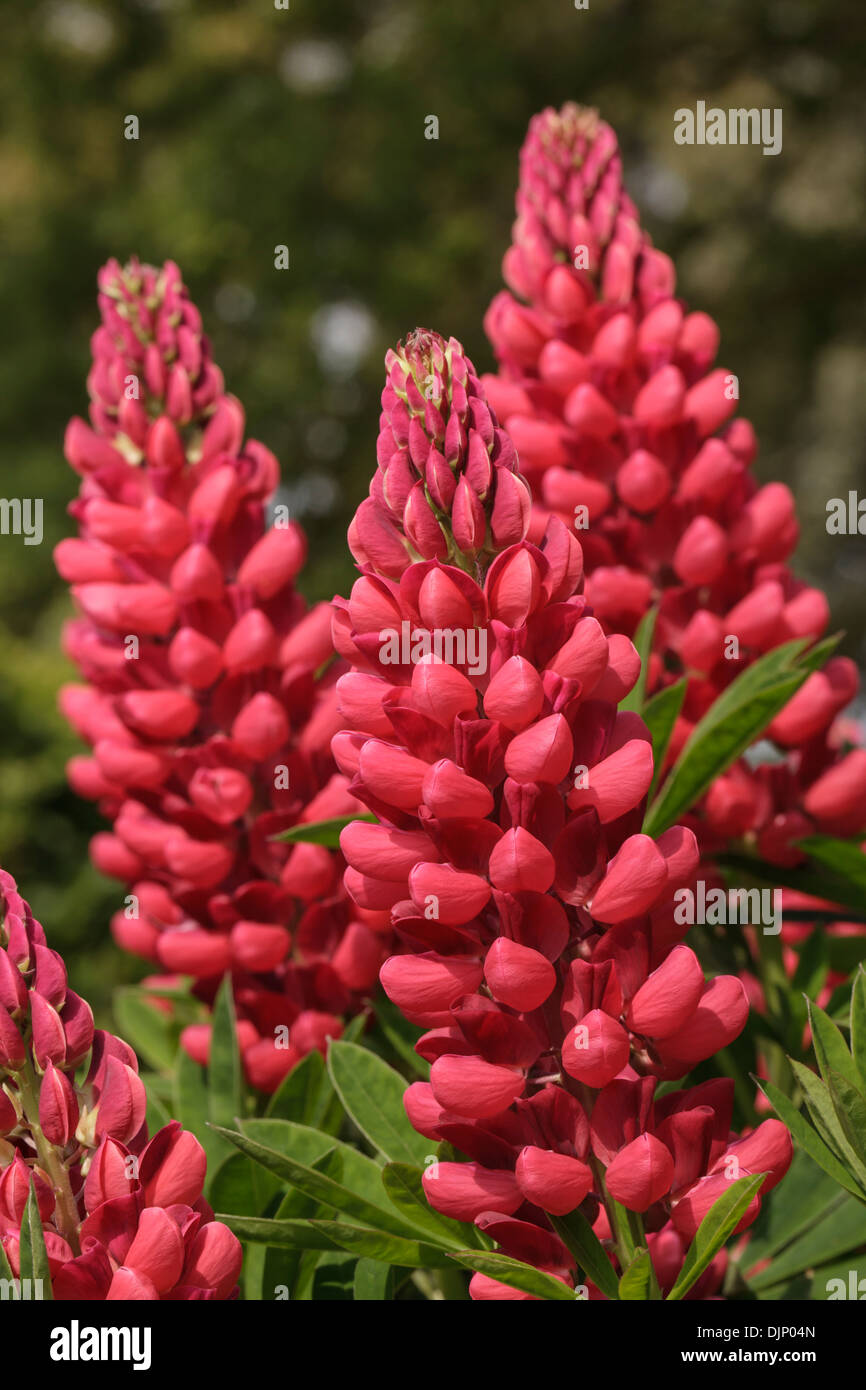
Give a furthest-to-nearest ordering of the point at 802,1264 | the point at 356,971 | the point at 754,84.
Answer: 1. the point at 754,84
2. the point at 356,971
3. the point at 802,1264

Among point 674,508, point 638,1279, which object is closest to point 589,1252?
point 638,1279

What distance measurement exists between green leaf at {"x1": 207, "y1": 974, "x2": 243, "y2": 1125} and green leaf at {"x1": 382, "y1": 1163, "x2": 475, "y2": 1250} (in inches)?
12.3

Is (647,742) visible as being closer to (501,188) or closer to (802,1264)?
(802,1264)

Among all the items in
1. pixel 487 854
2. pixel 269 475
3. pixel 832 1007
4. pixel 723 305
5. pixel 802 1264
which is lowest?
pixel 802 1264

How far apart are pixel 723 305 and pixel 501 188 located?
1.22 metres

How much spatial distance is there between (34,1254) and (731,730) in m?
0.58

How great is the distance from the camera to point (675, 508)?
116cm

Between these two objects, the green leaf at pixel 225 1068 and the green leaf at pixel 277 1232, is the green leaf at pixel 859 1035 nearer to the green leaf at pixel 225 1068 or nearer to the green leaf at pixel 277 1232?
the green leaf at pixel 277 1232

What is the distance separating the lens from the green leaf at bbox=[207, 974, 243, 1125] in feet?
3.44

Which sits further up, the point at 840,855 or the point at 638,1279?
the point at 840,855

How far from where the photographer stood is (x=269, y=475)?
1.21 metres

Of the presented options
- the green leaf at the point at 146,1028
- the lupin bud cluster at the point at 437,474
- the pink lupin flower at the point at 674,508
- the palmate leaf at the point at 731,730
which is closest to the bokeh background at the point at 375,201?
the green leaf at the point at 146,1028

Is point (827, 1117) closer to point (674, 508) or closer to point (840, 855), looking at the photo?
Answer: point (840, 855)
